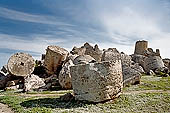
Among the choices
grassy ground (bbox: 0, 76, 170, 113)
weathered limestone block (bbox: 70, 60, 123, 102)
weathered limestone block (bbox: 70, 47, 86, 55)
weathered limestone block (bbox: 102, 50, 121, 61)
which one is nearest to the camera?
grassy ground (bbox: 0, 76, 170, 113)

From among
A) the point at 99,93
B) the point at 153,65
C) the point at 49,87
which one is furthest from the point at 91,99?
the point at 153,65

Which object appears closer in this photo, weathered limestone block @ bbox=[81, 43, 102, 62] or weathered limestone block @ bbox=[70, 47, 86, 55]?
weathered limestone block @ bbox=[70, 47, 86, 55]

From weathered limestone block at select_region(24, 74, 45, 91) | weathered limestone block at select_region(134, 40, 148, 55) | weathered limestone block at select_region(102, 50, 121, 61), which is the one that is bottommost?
Result: weathered limestone block at select_region(24, 74, 45, 91)

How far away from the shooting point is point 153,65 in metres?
41.6

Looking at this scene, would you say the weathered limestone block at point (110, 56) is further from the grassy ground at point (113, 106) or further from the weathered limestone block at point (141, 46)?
the weathered limestone block at point (141, 46)

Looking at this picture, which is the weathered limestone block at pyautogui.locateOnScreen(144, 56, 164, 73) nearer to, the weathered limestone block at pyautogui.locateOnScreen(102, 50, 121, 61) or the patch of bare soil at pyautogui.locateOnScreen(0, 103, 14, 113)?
the weathered limestone block at pyautogui.locateOnScreen(102, 50, 121, 61)

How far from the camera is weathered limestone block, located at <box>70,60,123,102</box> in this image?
16.1 meters

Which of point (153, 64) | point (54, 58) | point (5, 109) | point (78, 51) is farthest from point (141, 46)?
point (5, 109)

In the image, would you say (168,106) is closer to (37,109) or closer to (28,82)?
(37,109)

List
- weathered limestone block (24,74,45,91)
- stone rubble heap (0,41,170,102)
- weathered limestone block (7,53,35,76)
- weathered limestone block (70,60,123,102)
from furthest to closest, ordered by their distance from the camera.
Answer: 1. weathered limestone block (7,53,35,76)
2. weathered limestone block (24,74,45,91)
3. stone rubble heap (0,41,170,102)
4. weathered limestone block (70,60,123,102)

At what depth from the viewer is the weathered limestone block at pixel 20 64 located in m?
30.2

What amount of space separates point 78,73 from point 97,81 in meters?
1.73

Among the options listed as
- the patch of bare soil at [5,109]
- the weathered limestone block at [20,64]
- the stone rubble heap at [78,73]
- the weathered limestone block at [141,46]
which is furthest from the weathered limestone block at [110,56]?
the patch of bare soil at [5,109]

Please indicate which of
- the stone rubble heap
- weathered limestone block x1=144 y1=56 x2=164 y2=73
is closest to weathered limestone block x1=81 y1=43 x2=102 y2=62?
the stone rubble heap
